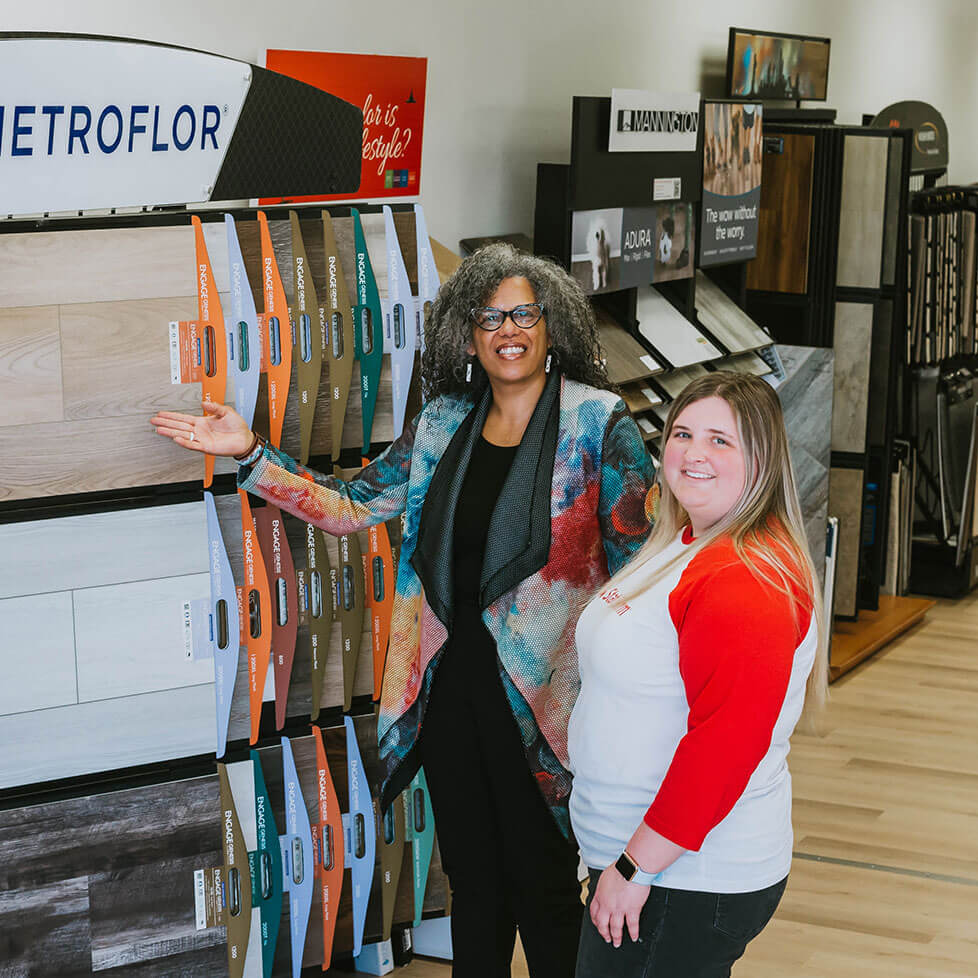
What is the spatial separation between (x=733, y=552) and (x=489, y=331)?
763mm

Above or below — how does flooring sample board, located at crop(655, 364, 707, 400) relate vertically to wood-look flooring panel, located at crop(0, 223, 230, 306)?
below

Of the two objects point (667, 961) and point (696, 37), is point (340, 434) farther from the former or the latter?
point (696, 37)

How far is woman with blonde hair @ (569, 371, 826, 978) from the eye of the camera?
169 centimetres

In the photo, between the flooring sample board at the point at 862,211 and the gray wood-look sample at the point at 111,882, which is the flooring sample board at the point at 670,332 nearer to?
the flooring sample board at the point at 862,211

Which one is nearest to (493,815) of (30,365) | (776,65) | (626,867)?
(626,867)

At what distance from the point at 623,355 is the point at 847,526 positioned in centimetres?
209

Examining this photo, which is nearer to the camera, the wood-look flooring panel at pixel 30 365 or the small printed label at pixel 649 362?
the wood-look flooring panel at pixel 30 365

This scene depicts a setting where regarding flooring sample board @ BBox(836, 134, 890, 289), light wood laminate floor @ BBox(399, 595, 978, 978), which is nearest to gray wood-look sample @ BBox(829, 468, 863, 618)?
light wood laminate floor @ BBox(399, 595, 978, 978)

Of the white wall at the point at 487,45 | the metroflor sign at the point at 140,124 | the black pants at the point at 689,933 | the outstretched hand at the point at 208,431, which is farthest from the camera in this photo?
the white wall at the point at 487,45

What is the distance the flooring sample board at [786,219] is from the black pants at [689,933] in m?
4.28

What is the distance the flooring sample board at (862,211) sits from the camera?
5672 mm

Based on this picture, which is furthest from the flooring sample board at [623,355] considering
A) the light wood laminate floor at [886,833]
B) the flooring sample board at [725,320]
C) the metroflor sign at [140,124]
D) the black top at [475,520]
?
the black top at [475,520]

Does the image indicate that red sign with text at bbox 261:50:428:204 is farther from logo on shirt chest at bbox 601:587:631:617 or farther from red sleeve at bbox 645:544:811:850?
red sleeve at bbox 645:544:811:850

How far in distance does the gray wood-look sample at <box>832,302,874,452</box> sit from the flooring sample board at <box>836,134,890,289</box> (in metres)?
0.13
